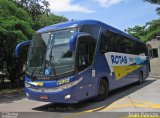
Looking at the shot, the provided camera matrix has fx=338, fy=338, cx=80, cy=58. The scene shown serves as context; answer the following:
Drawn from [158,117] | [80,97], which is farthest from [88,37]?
[158,117]

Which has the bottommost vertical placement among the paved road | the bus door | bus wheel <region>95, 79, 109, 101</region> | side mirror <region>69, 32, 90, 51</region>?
the paved road

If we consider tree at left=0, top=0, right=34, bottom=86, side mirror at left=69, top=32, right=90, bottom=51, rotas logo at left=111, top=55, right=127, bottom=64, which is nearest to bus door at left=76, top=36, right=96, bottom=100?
side mirror at left=69, top=32, right=90, bottom=51

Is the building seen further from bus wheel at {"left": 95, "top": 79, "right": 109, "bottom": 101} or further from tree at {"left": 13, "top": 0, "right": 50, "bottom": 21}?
bus wheel at {"left": 95, "top": 79, "right": 109, "bottom": 101}

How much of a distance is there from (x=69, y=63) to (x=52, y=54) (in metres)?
0.82

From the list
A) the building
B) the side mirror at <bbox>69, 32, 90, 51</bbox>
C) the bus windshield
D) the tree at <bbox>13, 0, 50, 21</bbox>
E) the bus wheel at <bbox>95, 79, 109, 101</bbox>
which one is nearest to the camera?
the side mirror at <bbox>69, 32, 90, 51</bbox>

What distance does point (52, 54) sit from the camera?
1271 centimetres

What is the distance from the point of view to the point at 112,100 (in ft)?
48.7

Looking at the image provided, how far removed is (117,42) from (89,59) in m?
4.25

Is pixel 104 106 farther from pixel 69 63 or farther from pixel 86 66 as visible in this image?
pixel 69 63

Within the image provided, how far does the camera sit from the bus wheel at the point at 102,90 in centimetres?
1448

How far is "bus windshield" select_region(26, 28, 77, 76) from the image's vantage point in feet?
40.6

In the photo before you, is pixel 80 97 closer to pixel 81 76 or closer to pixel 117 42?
pixel 81 76

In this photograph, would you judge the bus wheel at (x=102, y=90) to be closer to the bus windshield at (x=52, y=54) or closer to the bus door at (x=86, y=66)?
the bus door at (x=86, y=66)
